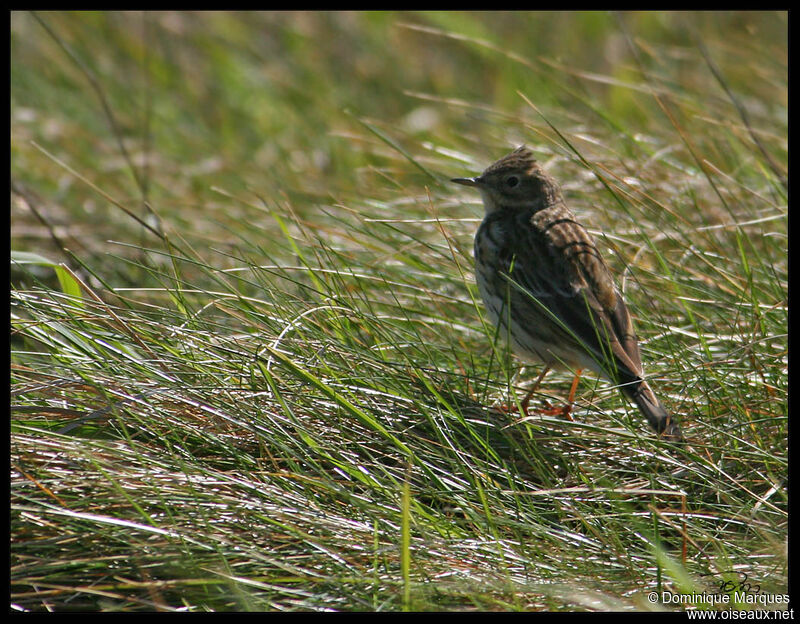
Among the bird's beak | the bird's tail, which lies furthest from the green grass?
the bird's beak

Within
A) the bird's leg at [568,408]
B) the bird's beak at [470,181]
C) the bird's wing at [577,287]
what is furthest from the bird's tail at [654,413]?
the bird's beak at [470,181]

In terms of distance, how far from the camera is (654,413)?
11.1ft

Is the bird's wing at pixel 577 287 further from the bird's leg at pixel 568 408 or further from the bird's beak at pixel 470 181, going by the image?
the bird's beak at pixel 470 181

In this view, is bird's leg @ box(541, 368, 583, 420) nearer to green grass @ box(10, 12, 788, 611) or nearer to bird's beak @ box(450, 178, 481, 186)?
green grass @ box(10, 12, 788, 611)

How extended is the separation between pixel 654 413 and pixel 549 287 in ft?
3.22

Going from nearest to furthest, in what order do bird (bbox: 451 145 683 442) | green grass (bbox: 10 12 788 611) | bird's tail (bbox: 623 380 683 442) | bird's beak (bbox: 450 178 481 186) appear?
1. green grass (bbox: 10 12 788 611)
2. bird's tail (bbox: 623 380 683 442)
3. bird (bbox: 451 145 683 442)
4. bird's beak (bbox: 450 178 481 186)

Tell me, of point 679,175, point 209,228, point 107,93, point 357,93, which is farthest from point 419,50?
point 679,175

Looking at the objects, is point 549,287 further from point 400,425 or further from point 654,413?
point 400,425

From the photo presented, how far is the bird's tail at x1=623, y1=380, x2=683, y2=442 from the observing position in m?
3.35

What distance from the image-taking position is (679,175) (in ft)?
16.6

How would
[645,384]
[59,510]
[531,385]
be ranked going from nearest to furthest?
1. [59,510]
2. [645,384]
3. [531,385]

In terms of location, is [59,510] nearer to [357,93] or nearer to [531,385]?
[531,385]

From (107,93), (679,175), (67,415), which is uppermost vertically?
(107,93)

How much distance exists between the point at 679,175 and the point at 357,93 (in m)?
5.39
